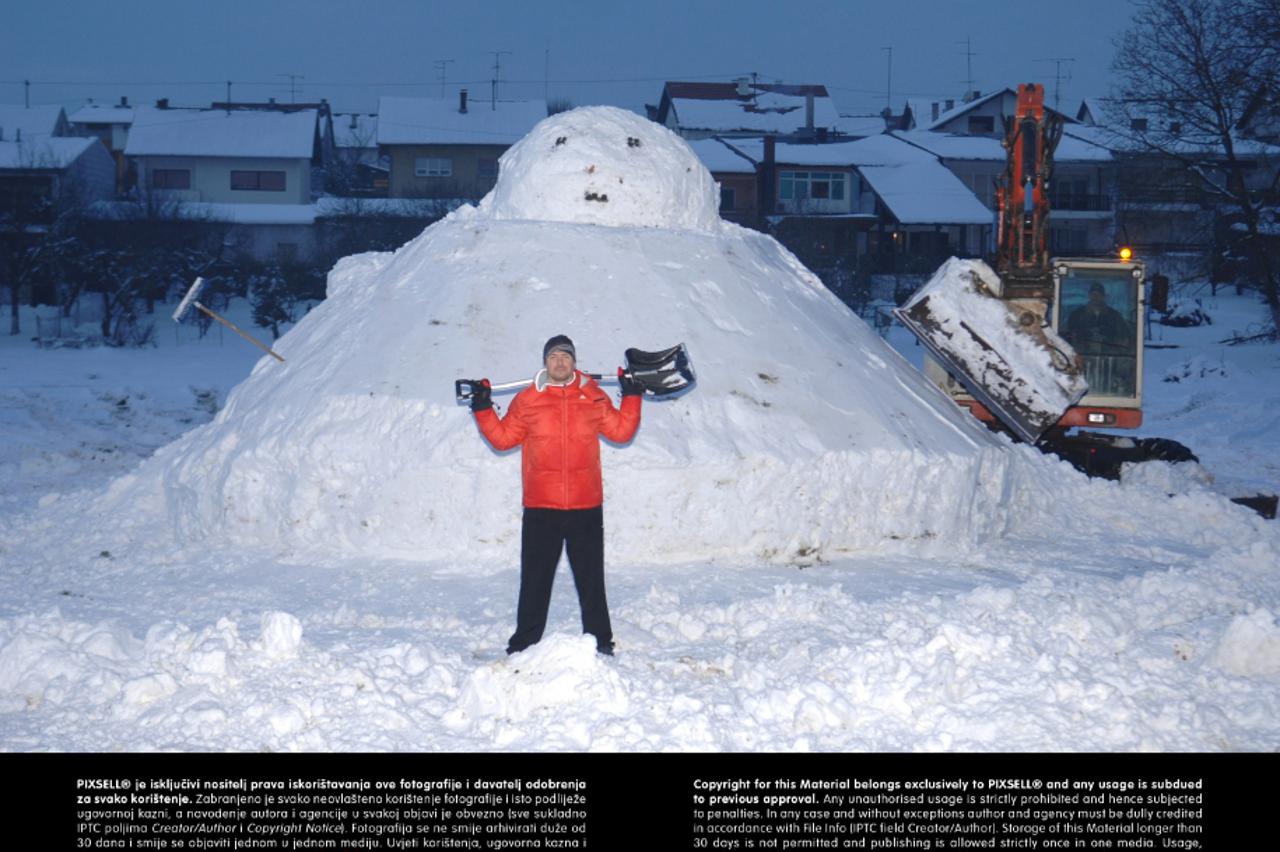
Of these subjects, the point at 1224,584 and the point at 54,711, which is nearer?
the point at 54,711

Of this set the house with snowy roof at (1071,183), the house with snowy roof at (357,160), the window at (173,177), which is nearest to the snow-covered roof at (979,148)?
the house with snowy roof at (1071,183)

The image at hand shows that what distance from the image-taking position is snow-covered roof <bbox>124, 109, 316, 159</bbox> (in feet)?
126

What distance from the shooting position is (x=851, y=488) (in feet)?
27.1

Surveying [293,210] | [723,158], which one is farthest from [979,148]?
[293,210]

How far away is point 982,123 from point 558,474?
3985 cm

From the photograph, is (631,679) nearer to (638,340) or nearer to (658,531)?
(658,531)

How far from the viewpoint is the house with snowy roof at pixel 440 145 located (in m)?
37.2

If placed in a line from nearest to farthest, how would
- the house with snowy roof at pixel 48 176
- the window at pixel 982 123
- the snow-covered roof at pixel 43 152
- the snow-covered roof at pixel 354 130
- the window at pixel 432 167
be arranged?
the house with snowy roof at pixel 48 176 < the snow-covered roof at pixel 43 152 < the window at pixel 432 167 < the window at pixel 982 123 < the snow-covered roof at pixel 354 130

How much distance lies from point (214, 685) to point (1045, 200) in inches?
300

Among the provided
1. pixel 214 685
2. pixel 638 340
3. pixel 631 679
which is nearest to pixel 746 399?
pixel 638 340

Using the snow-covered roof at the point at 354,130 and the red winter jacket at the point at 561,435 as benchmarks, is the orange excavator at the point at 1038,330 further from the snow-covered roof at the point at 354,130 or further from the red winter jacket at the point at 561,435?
the snow-covered roof at the point at 354,130

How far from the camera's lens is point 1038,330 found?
10258mm

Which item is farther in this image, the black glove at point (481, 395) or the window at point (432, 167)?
the window at point (432, 167)

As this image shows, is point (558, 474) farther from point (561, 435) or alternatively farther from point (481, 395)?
point (481, 395)
